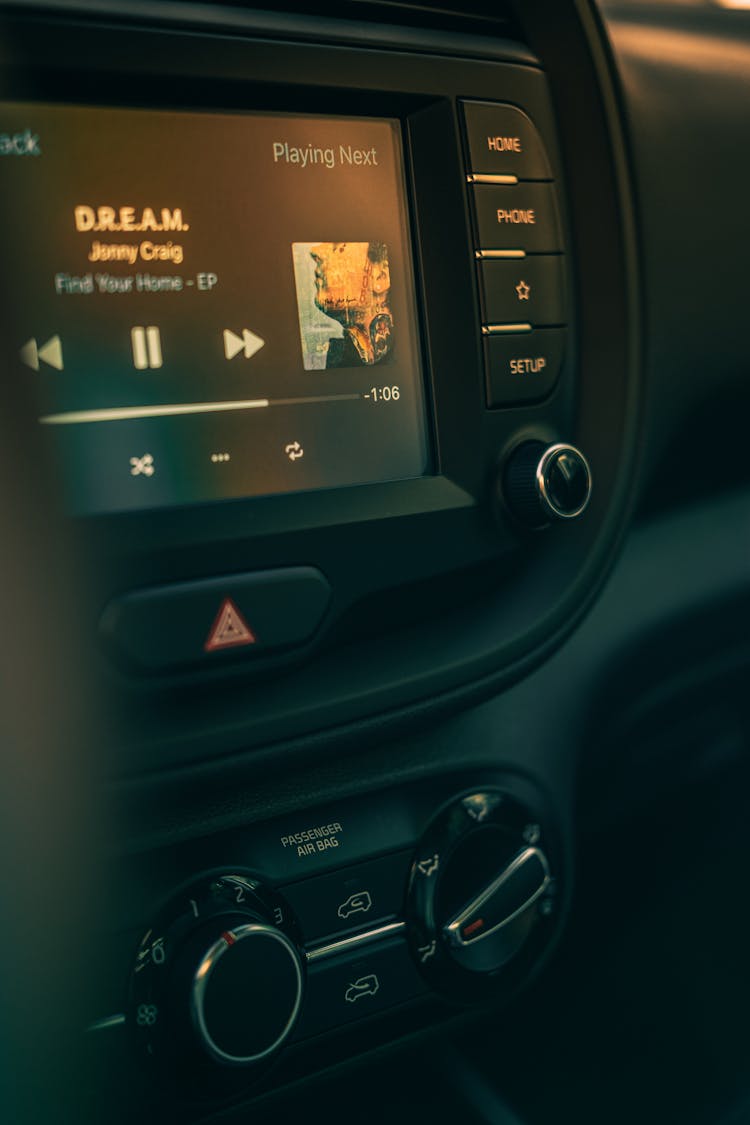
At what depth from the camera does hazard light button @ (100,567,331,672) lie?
68cm

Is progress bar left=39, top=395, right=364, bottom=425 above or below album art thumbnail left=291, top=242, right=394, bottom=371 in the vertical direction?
below

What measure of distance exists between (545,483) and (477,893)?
0.95ft

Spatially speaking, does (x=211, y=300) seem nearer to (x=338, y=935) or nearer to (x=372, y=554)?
(x=372, y=554)

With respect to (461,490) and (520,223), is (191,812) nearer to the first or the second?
(461,490)

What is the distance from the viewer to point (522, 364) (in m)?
0.85

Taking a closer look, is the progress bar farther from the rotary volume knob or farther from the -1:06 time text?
the rotary volume knob

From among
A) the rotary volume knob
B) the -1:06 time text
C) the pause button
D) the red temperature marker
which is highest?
the pause button

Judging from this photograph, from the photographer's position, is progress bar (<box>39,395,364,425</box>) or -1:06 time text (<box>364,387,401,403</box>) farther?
-1:06 time text (<box>364,387,401,403</box>)

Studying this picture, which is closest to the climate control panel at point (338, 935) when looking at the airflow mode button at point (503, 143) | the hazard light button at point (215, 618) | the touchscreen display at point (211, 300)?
the hazard light button at point (215, 618)

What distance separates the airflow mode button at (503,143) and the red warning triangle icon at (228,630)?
354 mm

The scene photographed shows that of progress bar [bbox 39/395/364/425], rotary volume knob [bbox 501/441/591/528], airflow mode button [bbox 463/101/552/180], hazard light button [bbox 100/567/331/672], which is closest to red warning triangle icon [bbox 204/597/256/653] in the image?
hazard light button [bbox 100/567/331/672]

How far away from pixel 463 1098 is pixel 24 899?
1.30 feet

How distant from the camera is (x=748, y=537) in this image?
3.33 feet

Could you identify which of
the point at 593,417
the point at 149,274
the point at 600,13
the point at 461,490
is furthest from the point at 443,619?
the point at 600,13
